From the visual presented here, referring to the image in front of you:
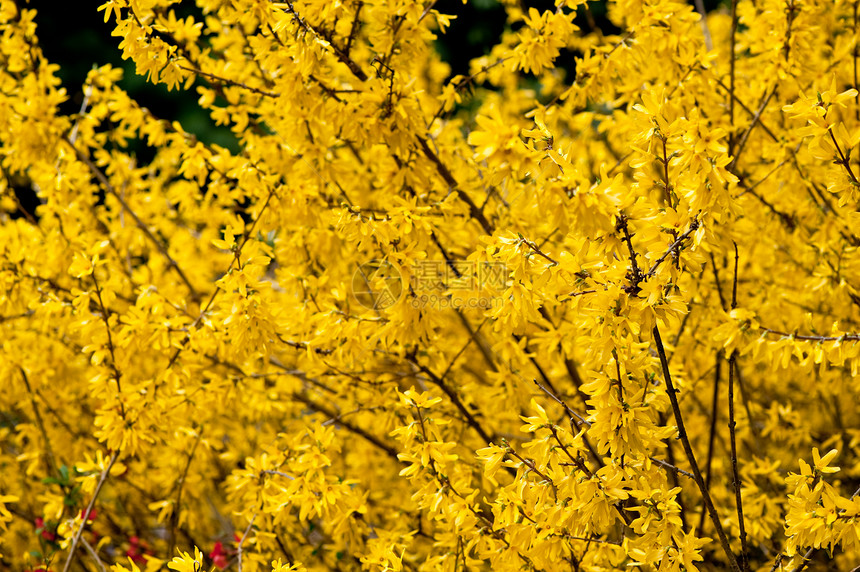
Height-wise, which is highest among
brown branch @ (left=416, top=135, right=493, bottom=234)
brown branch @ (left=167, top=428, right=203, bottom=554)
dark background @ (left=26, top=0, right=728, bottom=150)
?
brown branch @ (left=416, top=135, right=493, bottom=234)

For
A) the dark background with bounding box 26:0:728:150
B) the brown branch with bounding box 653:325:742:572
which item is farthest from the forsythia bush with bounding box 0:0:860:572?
the dark background with bounding box 26:0:728:150

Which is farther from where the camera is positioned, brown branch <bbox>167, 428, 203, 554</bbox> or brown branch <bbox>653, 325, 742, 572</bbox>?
brown branch <bbox>167, 428, 203, 554</bbox>

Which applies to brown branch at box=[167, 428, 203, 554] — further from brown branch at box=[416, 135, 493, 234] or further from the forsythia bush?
brown branch at box=[416, 135, 493, 234]

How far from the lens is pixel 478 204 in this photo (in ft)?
8.84

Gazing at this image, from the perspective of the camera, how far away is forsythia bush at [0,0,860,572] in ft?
5.08

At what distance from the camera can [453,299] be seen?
2240mm

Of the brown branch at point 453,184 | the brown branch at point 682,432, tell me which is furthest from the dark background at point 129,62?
the brown branch at point 682,432

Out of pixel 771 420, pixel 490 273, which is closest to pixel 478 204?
pixel 490 273

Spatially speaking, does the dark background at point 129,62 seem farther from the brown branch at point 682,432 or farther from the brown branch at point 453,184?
the brown branch at point 682,432

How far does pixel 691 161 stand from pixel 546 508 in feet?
2.60

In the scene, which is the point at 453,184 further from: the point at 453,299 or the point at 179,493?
the point at 179,493

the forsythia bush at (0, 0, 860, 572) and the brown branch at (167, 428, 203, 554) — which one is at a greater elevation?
the forsythia bush at (0, 0, 860, 572)

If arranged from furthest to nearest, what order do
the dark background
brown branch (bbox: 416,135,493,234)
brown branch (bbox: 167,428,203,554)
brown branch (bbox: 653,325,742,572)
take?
1. the dark background
2. brown branch (bbox: 167,428,203,554)
3. brown branch (bbox: 416,135,493,234)
4. brown branch (bbox: 653,325,742,572)

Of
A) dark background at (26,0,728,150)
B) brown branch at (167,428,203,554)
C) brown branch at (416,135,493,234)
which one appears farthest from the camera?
dark background at (26,0,728,150)
